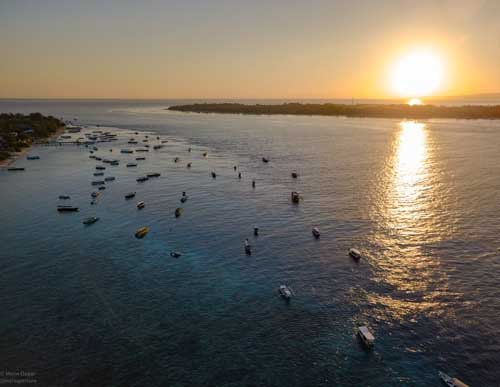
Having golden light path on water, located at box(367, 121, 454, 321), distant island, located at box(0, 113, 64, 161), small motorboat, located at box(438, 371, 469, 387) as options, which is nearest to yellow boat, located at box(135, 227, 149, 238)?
golden light path on water, located at box(367, 121, 454, 321)

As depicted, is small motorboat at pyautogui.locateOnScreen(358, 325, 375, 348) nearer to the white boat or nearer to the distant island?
the white boat

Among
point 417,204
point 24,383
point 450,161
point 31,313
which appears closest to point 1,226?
point 31,313

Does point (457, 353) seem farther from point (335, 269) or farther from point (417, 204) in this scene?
point (417, 204)

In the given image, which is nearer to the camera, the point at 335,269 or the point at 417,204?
the point at 335,269

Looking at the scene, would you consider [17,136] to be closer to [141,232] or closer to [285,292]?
[141,232]

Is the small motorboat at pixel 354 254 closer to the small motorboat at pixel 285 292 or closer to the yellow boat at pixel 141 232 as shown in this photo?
the small motorboat at pixel 285 292

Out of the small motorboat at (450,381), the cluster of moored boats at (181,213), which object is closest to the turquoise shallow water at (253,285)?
the small motorboat at (450,381)

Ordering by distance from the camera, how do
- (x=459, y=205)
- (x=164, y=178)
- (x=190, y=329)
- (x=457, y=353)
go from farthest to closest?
(x=164, y=178), (x=459, y=205), (x=190, y=329), (x=457, y=353)
